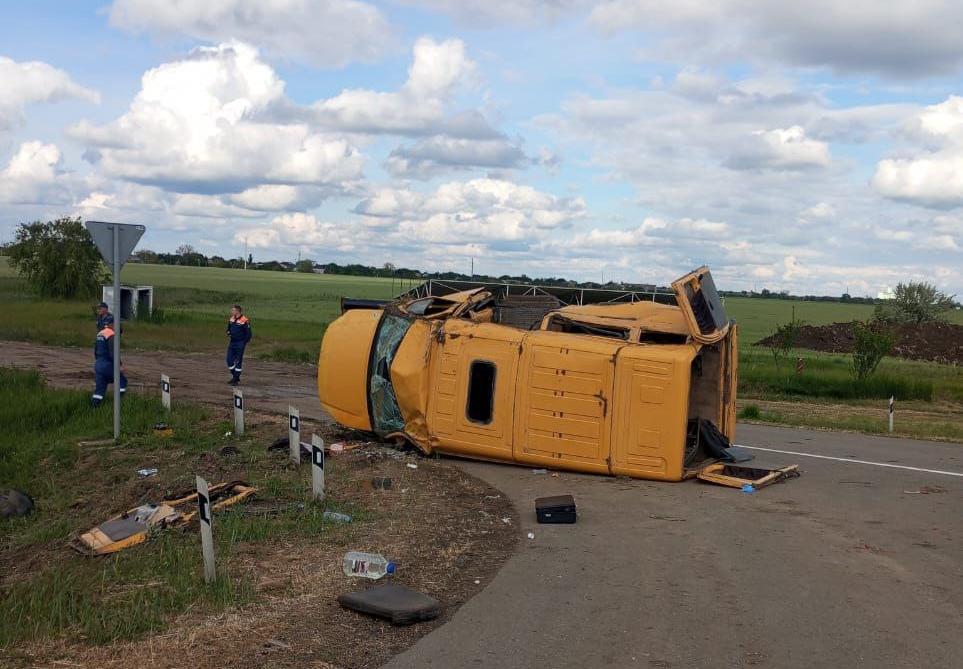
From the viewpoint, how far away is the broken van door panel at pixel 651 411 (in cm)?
1188

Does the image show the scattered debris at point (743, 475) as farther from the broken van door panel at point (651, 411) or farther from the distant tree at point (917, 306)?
the distant tree at point (917, 306)

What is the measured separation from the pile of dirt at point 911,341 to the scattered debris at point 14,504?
4121 centimetres

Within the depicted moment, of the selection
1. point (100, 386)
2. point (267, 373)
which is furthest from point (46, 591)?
point (267, 373)

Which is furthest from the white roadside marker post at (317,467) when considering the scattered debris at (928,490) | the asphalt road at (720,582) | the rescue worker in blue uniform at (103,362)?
the rescue worker in blue uniform at (103,362)

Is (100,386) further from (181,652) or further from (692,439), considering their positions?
(181,652)

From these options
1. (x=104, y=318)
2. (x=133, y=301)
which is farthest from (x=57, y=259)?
(x=104, y=318)

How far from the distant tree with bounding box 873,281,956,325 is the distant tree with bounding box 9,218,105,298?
48384 mm

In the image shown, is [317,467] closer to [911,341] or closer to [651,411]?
[651,411]

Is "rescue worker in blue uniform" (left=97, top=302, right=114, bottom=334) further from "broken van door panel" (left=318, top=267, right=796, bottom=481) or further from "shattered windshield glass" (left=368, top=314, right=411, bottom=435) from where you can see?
"shattered windshield glass" (left=368, top=314, right=411, bottom=435)

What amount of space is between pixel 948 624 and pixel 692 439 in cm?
672

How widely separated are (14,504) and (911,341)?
164 feet

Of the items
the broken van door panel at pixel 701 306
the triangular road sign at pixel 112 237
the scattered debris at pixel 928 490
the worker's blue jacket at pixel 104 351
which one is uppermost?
the triangular road sign at pixel 112 237

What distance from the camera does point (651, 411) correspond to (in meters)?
12.0

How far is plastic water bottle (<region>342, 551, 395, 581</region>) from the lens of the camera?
25.1 feet
